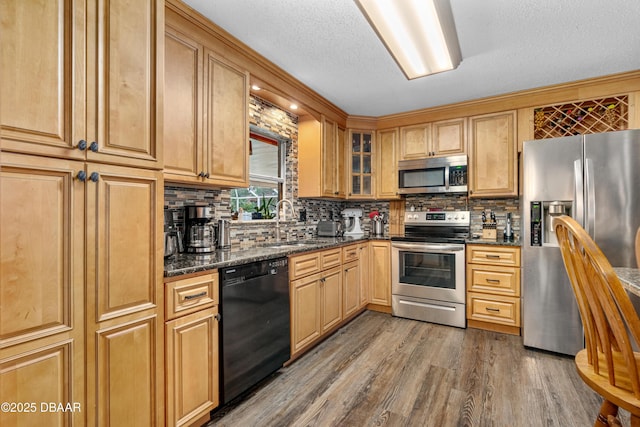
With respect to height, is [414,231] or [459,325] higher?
[414,231]

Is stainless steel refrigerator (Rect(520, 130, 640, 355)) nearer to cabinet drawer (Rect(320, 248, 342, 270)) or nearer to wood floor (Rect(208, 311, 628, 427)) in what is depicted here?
wood floor (Rect(208, 311, 628, 427))

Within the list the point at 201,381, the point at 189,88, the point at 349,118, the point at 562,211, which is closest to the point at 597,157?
the point at 562,211

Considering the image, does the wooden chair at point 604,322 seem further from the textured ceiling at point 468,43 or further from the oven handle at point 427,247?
A: the oven handle at point 427,247

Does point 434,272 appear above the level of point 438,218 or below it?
below

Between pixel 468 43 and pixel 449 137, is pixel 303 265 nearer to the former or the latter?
pixel 468 43

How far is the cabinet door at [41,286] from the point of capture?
0.99 m

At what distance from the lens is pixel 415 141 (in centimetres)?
376

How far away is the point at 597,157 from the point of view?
95.8 inches

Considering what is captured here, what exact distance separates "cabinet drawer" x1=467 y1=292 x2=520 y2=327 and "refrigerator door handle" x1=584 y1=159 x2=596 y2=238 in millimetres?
925

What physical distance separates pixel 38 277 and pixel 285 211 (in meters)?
2.40

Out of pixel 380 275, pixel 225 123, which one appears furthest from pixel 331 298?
pixel 225 123

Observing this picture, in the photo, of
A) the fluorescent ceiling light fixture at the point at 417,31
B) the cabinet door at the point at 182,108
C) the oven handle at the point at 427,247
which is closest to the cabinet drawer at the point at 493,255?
the oven handle at the point at 427,247

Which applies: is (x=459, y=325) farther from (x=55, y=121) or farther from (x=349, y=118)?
(x=55, y=121)

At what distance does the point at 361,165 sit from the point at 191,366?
118 inches
